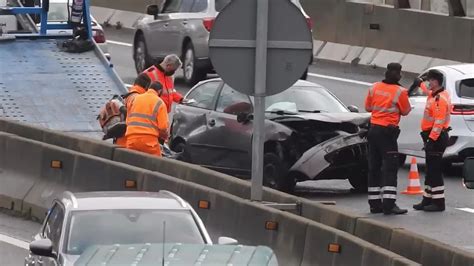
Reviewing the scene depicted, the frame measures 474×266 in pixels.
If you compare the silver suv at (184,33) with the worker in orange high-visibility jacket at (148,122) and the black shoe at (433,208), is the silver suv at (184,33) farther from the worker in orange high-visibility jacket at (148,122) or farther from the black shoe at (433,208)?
the worker in orange high-visibility jacket at (148,122)

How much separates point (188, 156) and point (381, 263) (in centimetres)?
978

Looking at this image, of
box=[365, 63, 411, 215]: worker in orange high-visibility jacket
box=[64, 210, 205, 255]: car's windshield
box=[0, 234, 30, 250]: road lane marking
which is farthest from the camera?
box=[365, 63, 411, 215]: worker in orange high-visibility jacket

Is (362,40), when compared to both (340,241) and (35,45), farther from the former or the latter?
(340,241)

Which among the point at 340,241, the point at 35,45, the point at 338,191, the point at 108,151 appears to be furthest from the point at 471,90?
the point at 340,241

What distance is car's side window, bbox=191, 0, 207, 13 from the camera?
3114 cm

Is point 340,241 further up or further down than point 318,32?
further up

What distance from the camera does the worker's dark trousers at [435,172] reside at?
1820cm

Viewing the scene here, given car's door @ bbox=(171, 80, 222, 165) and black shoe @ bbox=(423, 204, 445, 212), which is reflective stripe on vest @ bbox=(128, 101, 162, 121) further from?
black shoe @ bbox=(423, 204, 445, 212)

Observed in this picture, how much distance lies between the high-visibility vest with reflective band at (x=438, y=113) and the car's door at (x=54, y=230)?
284 inches

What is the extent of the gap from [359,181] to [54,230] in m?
8.77

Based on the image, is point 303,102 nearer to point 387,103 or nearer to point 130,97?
point 387,103

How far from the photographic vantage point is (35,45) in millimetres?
24469

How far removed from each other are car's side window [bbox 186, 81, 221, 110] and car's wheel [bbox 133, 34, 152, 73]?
11409mm

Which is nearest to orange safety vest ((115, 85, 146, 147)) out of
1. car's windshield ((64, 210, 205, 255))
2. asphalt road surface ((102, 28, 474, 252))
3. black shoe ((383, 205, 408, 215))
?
asphalt road surface ((102, 28, 474, 252))
